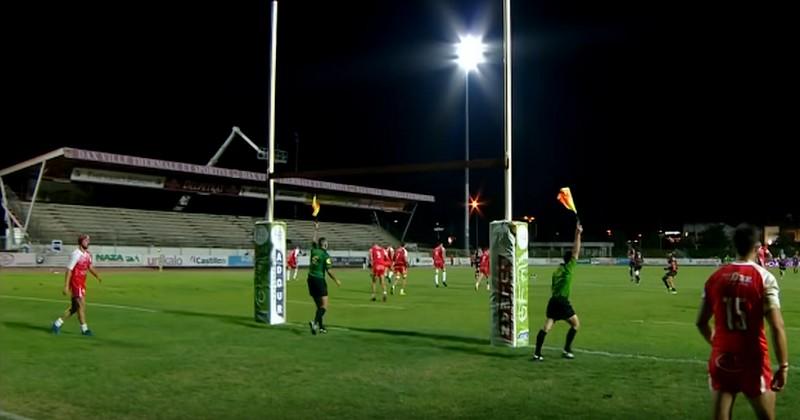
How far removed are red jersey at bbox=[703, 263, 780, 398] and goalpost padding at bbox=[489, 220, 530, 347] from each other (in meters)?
7.59

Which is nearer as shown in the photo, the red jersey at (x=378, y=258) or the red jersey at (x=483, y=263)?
the red jersey at (x=378, y=258)

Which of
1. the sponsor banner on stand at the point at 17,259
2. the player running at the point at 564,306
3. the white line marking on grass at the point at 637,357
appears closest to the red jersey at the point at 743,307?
the player running at the point at 564,306

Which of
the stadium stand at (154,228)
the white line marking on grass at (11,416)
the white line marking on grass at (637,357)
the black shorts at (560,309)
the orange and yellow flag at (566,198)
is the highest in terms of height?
the stadium stand at (154,228)

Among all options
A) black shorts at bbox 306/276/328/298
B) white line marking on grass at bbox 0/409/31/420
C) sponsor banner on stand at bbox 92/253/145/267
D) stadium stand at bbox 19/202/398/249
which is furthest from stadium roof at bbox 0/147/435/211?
white line marking on grass at bbox 0/409/31/420

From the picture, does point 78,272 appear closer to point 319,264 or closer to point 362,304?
point 319,264

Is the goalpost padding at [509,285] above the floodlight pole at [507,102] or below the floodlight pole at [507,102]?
below

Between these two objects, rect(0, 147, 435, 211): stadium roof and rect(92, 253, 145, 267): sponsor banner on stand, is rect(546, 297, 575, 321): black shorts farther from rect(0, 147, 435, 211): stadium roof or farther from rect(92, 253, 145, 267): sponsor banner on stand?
rect(92, 253, 145, 267): sponsor banner on stand

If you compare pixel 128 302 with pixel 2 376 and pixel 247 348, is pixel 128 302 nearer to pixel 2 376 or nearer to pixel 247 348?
pixel 247 348

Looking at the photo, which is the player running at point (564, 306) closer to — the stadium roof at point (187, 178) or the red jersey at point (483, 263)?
the red jersey at point (483, 263)

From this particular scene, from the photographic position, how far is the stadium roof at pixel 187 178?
53.2 m

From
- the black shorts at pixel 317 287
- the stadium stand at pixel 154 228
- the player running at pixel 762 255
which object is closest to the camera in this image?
the player running at pixel 762 255

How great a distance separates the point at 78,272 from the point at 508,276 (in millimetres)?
8408

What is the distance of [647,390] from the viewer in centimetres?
890

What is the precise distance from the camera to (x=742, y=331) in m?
5.09
